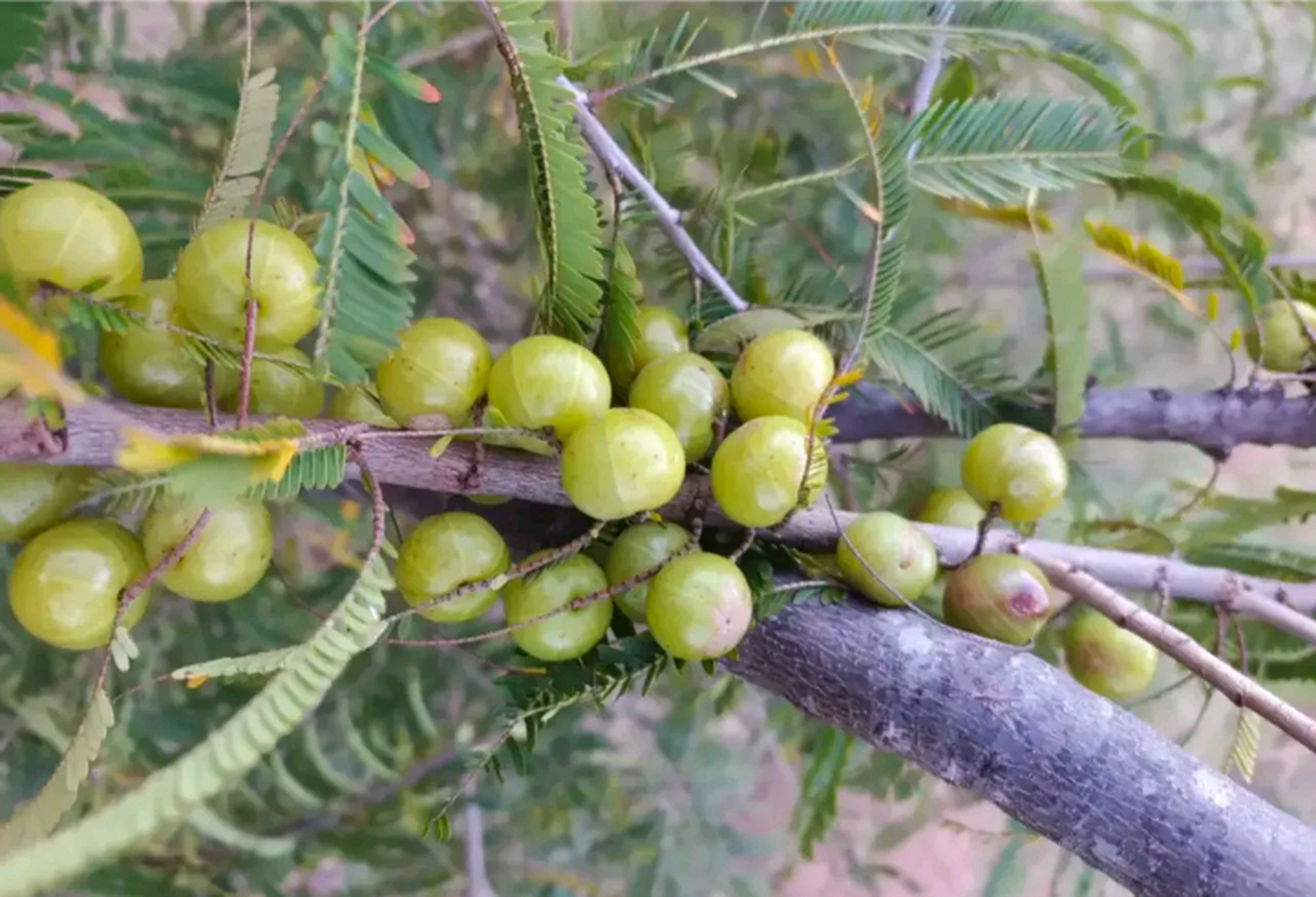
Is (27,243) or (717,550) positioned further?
(717,550)

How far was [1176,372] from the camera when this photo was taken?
1184 millimetres

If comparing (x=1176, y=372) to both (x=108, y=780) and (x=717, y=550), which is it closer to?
(x=717, y=550)

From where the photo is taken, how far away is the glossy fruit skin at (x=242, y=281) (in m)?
0.34

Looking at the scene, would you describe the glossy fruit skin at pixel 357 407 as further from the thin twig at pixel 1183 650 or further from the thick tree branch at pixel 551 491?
the thin twig at pixel 1183 650

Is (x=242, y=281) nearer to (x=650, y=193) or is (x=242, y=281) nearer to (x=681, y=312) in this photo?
(x=650, y=193)

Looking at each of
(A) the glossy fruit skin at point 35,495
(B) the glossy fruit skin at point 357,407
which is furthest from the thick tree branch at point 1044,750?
(A) the glossy fruit skin at point 35,495

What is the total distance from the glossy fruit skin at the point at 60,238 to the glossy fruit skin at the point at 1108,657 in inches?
21.1

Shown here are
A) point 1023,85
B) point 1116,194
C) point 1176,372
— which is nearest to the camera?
point 1116,194

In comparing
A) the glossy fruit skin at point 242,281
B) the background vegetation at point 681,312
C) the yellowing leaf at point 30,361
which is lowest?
the background vegetation at point 681,312

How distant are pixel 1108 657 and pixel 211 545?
1.60ft

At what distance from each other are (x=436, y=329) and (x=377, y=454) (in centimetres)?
6

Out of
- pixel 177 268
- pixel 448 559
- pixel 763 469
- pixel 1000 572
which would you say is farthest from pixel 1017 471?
pixel 177 268

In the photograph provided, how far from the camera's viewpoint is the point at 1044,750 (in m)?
0.42

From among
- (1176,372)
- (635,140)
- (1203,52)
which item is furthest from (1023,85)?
(635,140)
